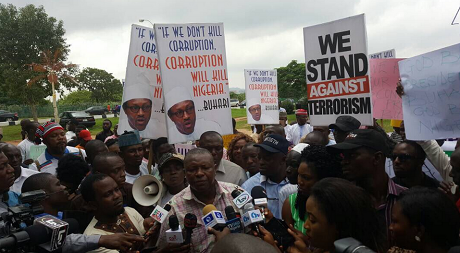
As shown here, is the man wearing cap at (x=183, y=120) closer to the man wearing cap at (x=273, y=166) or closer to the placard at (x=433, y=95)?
the man wearing cap at (x=273, y=166)

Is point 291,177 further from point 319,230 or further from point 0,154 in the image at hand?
point 0,154

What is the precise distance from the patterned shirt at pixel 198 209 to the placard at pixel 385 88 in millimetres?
2677

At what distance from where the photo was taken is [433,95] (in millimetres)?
4059

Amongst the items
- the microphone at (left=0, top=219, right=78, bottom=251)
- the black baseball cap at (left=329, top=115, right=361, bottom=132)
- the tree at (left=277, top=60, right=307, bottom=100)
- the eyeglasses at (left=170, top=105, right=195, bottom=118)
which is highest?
the tree at (left=277, top=60, right=307, bottom=100)

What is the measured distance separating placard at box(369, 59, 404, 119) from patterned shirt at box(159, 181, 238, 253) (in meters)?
2.68

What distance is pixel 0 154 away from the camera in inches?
130

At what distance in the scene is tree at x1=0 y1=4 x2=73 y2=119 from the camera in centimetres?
3422

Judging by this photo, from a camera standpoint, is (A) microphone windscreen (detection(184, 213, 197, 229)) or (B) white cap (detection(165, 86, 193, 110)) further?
(B) white cap (detection(165, 86, 193, 110))

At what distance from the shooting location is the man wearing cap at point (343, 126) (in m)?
4.62

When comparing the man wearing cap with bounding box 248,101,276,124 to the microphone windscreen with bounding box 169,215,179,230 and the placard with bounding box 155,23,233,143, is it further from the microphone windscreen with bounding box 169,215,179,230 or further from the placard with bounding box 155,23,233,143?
the microphone windscreen with bounding box 169,215,179,230

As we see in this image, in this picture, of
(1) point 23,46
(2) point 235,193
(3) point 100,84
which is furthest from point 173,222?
(3) point 100,84

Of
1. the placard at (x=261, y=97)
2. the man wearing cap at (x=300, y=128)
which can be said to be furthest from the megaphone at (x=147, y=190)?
the man wearing cap at (x=300, y=128)

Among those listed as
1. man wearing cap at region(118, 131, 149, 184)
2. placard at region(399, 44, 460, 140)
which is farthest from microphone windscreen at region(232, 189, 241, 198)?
man wearing cap at region(118, 131, 149, 184)

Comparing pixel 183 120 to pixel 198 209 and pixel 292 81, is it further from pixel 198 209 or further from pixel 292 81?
pixel 292 81
